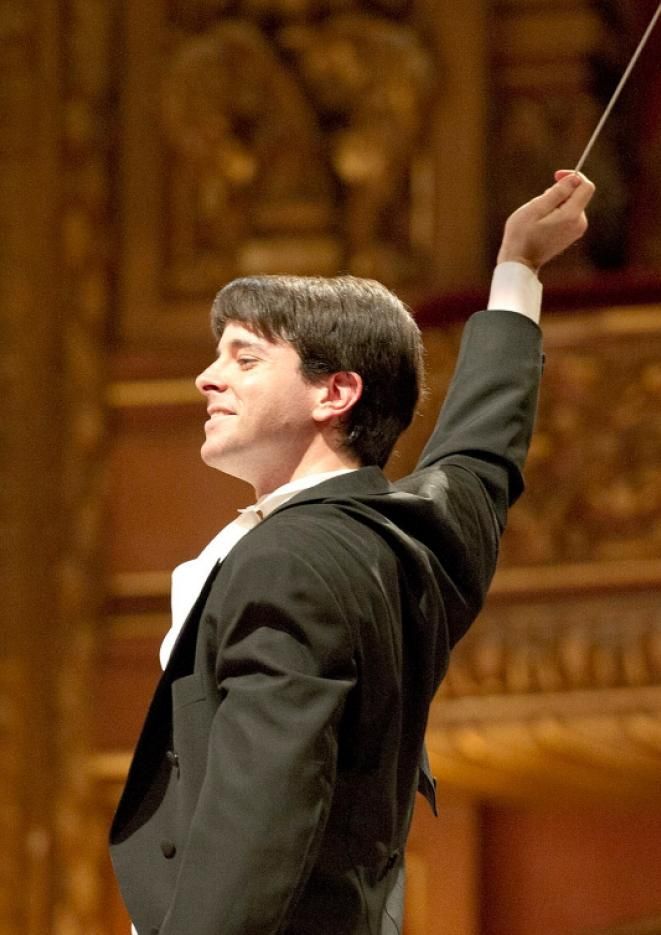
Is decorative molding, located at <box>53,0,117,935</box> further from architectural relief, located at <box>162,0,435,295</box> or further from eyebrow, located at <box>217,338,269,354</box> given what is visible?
eyebrow, located at <box>217,338,269,354</box>

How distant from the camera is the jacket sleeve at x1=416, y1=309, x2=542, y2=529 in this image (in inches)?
50.4

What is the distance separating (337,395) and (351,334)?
4cm

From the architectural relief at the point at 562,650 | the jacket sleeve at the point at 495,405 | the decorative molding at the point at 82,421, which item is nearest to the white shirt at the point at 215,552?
the jacket sleeve at the point at 495,405

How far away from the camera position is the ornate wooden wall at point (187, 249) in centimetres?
276

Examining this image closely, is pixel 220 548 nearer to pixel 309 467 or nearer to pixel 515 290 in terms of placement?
pixel 309 467

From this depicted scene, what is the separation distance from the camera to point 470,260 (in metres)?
2.84

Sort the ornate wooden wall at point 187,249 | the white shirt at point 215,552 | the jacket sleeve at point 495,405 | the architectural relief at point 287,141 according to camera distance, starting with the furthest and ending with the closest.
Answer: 1. the architectural relief at point 287,141
2. the ornate wooden wall at point 187,249
3. the jacket sleeve at point 495,405
4. the white shirt at point 215,552

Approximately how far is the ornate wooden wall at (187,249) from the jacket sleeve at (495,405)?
1.26m

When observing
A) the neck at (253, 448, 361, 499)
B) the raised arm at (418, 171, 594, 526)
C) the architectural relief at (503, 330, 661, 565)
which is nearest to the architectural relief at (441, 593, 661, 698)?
the architectural relief at (503, 330, 661, 565)

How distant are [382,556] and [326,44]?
6.42 ft

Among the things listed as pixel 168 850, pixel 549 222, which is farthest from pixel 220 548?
pixel 549 222

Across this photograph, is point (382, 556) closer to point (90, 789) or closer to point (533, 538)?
point (533, 538)

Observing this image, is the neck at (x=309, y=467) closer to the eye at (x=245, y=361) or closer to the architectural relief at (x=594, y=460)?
the eye at (x=245, y=361)

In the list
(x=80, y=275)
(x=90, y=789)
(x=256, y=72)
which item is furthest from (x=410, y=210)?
(x=90, y=789)
